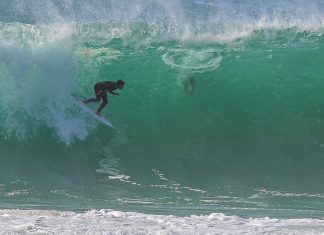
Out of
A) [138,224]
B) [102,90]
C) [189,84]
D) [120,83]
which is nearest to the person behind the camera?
[138,224]

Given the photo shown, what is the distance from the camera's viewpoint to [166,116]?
945 cm

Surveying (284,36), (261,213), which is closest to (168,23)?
(284,36)

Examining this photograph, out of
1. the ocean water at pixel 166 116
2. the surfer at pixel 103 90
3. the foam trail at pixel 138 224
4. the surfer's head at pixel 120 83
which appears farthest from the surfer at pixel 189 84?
the foam trail at pixel 138 224

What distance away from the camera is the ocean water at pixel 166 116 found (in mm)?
7105

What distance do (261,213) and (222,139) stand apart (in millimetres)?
2419

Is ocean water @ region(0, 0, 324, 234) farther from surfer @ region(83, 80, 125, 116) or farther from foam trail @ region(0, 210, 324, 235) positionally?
surfer @ region(83, 80, 125, 116)

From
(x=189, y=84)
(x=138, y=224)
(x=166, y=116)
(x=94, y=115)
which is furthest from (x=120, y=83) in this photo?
(x=138, y=224)

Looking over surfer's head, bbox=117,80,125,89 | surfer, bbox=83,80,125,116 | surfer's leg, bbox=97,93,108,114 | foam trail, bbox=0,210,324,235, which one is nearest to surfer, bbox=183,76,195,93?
surfer's head, bbox=117,80,125,89

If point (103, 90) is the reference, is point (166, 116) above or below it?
below

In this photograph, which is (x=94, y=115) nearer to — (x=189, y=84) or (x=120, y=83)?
(x=120, y=83)

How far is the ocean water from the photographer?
23.3 feet

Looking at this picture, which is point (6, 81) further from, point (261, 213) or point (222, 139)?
point (261, 213)

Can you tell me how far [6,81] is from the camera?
32.3 ft

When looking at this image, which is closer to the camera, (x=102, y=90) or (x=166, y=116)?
(x=102, y=90)
